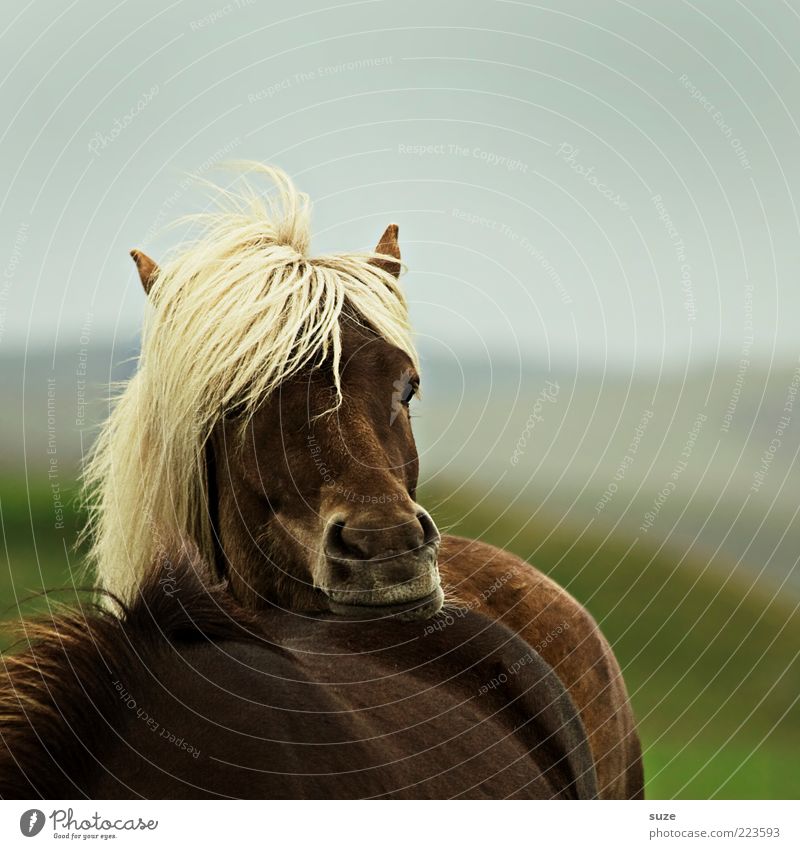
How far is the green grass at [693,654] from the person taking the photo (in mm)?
3713

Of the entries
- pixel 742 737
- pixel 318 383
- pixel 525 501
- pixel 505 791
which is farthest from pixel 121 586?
pixel 742 737

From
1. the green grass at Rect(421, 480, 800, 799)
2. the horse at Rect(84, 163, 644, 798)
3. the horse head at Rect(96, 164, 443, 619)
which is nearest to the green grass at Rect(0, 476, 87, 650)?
the horse at Rect(84, 163, 644, 798)

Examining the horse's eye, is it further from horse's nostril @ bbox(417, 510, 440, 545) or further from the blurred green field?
the blurred green field

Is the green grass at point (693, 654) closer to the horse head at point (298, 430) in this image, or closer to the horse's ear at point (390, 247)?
the horse's ear at point (390, 247)

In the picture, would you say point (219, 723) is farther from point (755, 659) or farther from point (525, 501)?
point (755, 659)

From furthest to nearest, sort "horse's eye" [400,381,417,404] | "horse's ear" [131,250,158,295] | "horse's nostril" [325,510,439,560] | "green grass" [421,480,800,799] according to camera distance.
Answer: "green grass" [421,480,800,799] → "horse's ear" [131,250,158,295] → "horse's eye" [400,381,417,404] → "horse's nostril" [325,510,439,560]

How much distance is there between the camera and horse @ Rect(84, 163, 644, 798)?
203 centimetres

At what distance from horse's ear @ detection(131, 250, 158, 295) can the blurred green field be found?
0.86 m

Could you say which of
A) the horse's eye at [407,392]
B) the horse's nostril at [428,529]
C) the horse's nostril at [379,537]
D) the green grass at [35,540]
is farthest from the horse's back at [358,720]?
the green grass at [35,540]

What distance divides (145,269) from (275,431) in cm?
59

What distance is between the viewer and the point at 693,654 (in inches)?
190

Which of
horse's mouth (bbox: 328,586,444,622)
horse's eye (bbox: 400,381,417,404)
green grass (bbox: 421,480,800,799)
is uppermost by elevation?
horse's eye (bbox: 400,381,417,404)

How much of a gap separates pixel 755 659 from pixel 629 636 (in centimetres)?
50

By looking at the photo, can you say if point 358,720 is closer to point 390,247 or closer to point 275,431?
point 275,431
